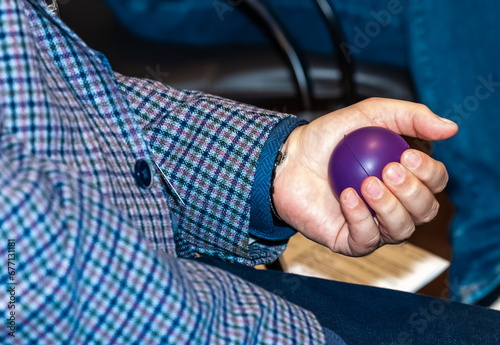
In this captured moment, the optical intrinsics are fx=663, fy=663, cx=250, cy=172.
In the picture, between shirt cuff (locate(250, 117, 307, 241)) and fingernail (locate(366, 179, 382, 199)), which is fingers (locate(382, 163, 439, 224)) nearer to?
fingernail (locate(366, 179, 382, 199))

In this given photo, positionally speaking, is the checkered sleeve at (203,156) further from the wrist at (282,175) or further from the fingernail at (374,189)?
the fingernail at (374,189)

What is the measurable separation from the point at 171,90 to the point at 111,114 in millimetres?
155

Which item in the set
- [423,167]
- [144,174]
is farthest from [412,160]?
[144,174]

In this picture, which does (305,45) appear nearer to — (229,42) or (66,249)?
(229,42)

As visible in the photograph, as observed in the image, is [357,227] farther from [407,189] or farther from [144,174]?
[144,174]

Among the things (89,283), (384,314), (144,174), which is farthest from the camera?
(384,314)

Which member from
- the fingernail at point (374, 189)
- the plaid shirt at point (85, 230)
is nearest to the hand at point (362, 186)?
the fingernail at point (374, 189)

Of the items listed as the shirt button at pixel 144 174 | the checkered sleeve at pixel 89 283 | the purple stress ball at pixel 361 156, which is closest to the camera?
the checkered sleeve at pixel 89 283

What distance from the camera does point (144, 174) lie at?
0.61 metres

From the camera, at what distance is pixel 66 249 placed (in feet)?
1.43

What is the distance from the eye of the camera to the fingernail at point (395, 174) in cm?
68

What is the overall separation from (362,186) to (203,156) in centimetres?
18

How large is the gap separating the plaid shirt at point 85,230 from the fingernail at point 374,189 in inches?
A: 7.3

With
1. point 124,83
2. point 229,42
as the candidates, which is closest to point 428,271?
point 229,42
